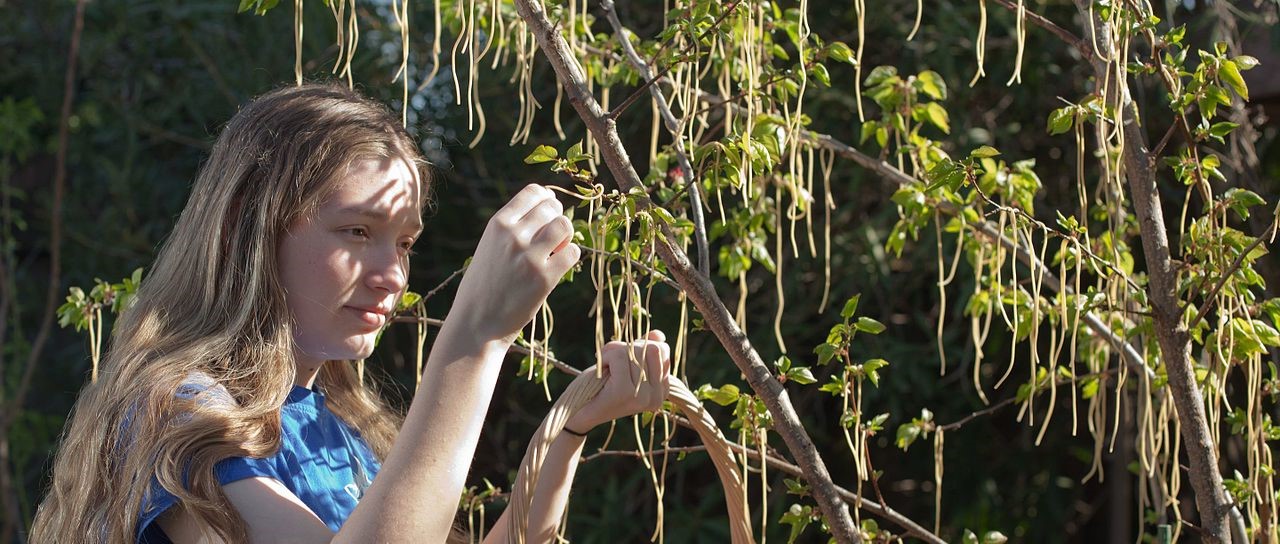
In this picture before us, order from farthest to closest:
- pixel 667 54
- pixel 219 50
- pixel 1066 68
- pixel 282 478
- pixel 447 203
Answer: pixel 219 50 < pixel 447 203 < pixel 1066 68 < pixel 667 54 < pixel 282 478

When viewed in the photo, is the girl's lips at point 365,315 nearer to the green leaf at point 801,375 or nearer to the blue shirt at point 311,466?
the blue shirt at point 311,466

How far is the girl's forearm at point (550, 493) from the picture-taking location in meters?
1.15

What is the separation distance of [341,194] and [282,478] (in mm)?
245

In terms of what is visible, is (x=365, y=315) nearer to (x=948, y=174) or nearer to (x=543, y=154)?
(x=543, y=154)

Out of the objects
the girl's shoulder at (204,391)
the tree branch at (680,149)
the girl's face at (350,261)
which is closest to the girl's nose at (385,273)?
the girl's face at (350,261)

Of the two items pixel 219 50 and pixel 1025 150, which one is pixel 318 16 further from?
pixel 1025 150

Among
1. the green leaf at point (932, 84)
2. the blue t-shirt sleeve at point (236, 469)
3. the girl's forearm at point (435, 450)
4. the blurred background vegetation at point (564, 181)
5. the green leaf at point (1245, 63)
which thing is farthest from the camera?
→ the blurred background vegetation at point (564, 181)

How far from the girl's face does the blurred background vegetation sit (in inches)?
34.0

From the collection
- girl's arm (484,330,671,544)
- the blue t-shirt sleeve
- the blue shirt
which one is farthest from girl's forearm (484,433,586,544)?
the blue t-shirt sleeve

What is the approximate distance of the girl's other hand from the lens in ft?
3.42

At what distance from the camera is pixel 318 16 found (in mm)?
2900

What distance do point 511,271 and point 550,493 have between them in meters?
0.34

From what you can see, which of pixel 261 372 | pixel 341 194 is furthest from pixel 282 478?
pixel 341 194

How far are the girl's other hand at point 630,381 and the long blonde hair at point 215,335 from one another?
0.89ft
